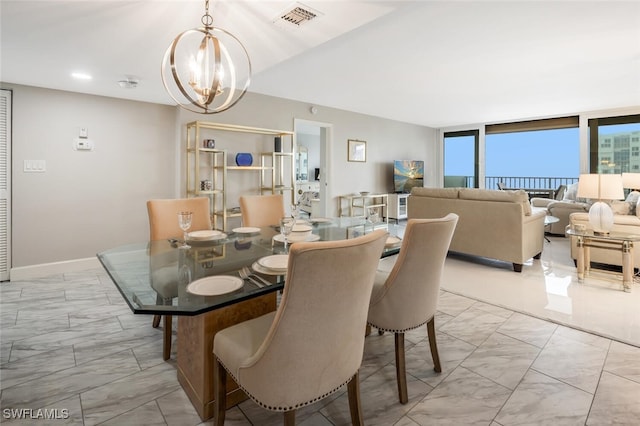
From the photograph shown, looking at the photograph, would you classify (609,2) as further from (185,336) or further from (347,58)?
(185,336)

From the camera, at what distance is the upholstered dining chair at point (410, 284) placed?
157 centimetres

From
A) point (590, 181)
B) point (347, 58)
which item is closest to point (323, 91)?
point (347, 58)

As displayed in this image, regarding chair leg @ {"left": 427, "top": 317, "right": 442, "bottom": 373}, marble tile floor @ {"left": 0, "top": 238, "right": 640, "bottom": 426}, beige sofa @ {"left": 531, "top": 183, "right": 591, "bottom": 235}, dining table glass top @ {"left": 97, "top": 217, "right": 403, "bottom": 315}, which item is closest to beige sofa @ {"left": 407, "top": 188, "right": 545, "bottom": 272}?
marble tile floor @ {"left": 0, "top": 238, "right": 640, "bottom": 426}

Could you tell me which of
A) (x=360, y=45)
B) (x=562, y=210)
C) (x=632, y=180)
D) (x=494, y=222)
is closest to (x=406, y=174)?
(x=562, y=210)

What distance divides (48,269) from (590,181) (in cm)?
597

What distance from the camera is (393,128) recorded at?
7410mm

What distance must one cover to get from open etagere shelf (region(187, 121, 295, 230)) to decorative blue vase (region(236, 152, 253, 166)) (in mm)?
93

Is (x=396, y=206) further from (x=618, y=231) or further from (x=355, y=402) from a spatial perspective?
(x=355, y=402)

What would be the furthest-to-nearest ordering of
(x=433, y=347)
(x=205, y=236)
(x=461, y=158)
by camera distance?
→ (x=461, y=158), (x=205, y=236), (x=433, y=347)

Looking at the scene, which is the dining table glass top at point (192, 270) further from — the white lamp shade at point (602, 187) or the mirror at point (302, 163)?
the mirror at point (302, 163)

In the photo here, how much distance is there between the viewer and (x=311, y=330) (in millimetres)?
1113

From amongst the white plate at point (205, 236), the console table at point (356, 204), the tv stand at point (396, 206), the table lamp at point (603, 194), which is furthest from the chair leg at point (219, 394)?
the tv stand at point (396, 206)

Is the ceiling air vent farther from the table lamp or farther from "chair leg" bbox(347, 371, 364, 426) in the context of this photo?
the table lamp

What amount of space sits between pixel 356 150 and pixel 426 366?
5009mm
